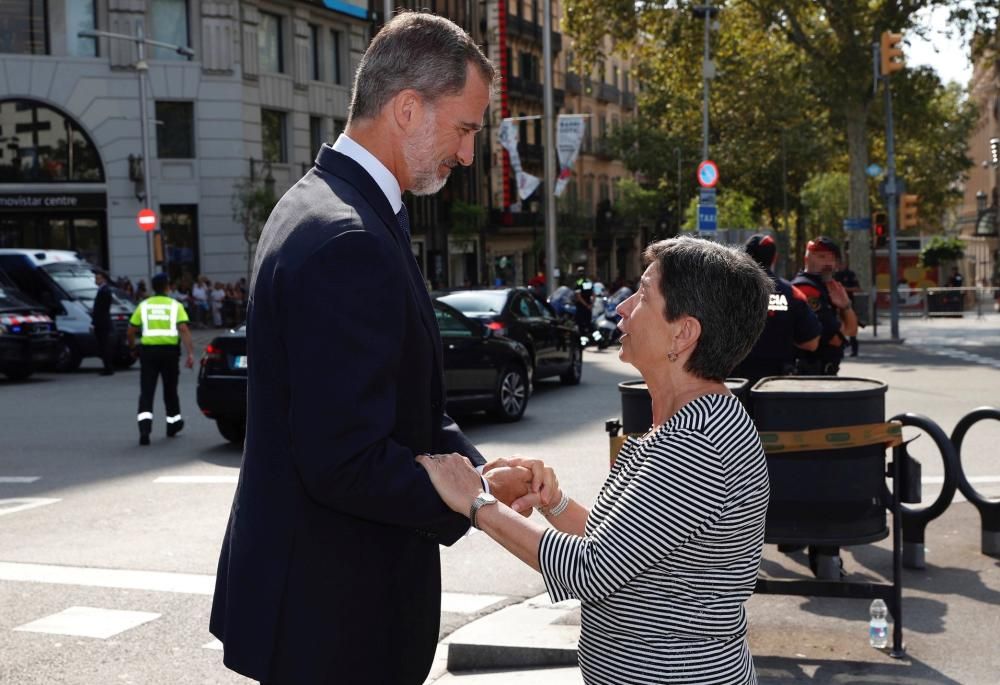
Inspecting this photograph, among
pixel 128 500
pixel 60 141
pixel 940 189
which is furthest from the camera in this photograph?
pixel 940 189

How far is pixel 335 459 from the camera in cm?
243

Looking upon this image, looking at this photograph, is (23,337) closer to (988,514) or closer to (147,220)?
(147,220)

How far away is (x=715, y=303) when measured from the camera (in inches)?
110

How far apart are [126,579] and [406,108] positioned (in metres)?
5.38

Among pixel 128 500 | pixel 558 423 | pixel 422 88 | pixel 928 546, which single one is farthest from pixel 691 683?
pixel 558 423

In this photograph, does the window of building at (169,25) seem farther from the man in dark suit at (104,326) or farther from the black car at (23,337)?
the black car at (23,337)

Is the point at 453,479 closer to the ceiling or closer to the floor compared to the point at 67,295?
closer to the ceiling

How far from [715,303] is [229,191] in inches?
1536

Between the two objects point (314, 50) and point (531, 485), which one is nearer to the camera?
point (531, 485)

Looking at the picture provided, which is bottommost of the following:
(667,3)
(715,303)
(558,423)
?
(558,423)

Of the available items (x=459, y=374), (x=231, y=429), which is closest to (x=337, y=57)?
(x=459, y=374)

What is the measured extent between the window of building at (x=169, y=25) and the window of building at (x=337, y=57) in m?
7.43

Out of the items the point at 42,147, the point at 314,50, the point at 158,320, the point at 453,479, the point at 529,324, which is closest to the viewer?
the point at 453,479

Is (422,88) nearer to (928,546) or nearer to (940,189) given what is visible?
(928,546)
